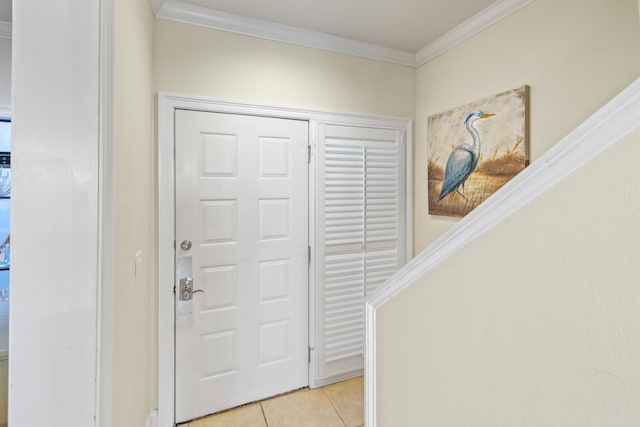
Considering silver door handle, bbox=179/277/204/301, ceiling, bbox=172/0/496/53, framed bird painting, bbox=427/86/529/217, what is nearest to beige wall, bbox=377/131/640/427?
framed bird painting, bbox=427/86/529/217

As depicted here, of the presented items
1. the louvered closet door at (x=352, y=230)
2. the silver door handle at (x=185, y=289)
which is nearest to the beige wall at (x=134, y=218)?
the silver door handle at (x=185, y=289)

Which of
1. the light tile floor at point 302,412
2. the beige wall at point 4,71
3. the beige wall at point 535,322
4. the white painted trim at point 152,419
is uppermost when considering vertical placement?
the beige wall at point 4,71

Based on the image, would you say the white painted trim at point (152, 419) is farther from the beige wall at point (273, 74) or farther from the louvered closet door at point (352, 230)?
the beige wall at point (273, 74)

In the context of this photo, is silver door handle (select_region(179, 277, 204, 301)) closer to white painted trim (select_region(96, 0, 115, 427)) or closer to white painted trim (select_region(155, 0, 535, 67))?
white painted trim (select_region(96, 0, 115, 427))

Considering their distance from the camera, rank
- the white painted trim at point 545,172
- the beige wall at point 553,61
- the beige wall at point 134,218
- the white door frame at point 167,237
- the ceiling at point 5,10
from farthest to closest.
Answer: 1. the white door frame at point 167,237
2. the ceiling at point 5,10
3. the beige wall at point 553,61
4. the beige wall at point 134,218
5. the white painted trim at point 545,172

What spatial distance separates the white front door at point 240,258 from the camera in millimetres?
1877

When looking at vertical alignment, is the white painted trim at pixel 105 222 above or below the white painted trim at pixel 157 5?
below

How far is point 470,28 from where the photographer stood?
203 cm

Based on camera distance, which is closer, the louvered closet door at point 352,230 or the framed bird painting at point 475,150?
the framed bird painting at point 475,150

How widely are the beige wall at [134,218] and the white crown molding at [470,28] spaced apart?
1.90m

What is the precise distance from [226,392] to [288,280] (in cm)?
80

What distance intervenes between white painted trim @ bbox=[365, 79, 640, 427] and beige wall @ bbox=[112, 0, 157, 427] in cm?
97

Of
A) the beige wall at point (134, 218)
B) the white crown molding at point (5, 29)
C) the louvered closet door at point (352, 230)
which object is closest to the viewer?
the beige wall at point (134, 218)

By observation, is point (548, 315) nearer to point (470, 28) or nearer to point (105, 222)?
point (105, 222)
